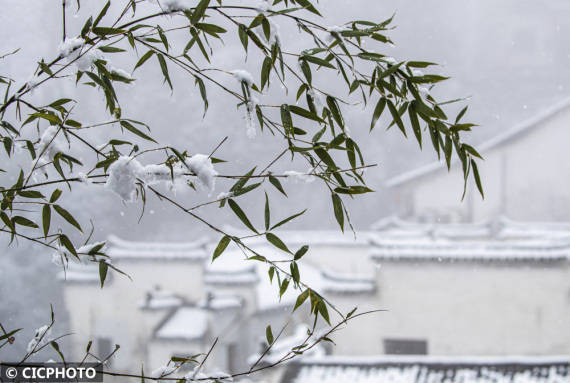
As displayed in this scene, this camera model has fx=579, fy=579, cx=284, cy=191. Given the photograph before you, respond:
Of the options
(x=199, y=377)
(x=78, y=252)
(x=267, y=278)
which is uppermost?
(x=78, y=252)

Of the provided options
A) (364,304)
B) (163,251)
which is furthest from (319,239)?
(364,304)

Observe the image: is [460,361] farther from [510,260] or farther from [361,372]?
[510,260]

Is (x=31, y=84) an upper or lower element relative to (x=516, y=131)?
lower

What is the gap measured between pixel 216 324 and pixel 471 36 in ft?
50.5

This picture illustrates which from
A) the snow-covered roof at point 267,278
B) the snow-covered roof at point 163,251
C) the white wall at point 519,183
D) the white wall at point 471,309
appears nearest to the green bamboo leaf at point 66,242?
the snow-covered roof at point 267,278

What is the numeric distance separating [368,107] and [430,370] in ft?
46.7

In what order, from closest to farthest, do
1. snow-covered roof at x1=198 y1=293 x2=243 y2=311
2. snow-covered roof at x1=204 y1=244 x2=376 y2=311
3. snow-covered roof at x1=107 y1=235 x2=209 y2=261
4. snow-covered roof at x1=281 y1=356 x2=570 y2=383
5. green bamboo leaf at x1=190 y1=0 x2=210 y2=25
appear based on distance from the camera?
green bamboo leaf at x1=190 y1=0 x2=210 y2=25, snow-covered roof at x1=281 y1=356 x2=570 y2=383, snow-covered roof at x1=204 y1=244 x2=376 y2=311, snow-covered roof at x1=198 y1=293 x2=243 y2=311, snow-covered roof at x1=107 y1=235 x2=209 y2=261

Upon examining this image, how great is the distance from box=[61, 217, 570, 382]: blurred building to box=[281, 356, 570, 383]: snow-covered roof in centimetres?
12

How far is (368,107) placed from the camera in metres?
17.9

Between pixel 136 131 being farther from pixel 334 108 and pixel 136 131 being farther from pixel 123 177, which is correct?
pixel 334 108

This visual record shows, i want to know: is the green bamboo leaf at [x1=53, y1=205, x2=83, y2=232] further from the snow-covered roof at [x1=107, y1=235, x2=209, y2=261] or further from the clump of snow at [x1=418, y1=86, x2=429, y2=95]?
the snow-covered roof at [x1=107, y1=235, x2=209, y2=261]

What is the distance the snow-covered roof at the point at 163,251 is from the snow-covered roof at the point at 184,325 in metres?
0.73

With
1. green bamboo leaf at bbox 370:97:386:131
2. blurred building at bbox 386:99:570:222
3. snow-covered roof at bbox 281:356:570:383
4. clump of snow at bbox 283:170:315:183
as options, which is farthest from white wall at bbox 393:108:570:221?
clump of snow at bbox 283:170:315:183

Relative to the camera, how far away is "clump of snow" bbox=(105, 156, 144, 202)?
0.71 meters
